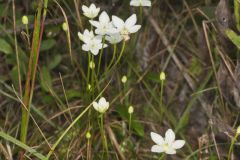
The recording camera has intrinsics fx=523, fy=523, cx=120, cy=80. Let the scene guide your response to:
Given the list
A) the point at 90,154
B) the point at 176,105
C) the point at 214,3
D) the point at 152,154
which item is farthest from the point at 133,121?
the point at 214,3

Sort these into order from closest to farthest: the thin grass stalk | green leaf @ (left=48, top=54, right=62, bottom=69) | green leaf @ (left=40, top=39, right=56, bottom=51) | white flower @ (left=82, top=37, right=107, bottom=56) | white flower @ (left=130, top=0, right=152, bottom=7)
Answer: the thin grass stalk
white flower @ (left=82, top=37, right=107, bottom=56)
white flower @ (left=130, top=0, right=152, bottom=7)
green leaf @ (left=40, top=39, right=56, bottom=51)
green leaf @ (left=48, top=54, right=62, bottom=69)

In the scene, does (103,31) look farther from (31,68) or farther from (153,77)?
(153,77)

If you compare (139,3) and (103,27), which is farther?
(139,3)

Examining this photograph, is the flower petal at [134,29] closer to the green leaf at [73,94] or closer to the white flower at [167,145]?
the white flower at [167,145]

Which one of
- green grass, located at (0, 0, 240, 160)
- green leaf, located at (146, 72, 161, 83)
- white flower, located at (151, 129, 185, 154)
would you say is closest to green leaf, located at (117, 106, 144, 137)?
green grass, located at (0, 0, 240, 160)

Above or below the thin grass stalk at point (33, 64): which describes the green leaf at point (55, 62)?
below

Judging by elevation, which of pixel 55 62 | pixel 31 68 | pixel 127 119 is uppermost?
pixel 31 68

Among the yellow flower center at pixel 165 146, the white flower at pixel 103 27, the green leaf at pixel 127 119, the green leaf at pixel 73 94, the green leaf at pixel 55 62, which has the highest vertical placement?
the white flower at pixel 103 27

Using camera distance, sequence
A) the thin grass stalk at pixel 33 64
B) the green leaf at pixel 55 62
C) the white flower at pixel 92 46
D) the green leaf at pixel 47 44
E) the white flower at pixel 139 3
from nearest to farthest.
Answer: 1. the thin grass stalk at pixel 33 64
2. the white flower at pixel 92 46
3. the white flower at pixel 139 3
4. the green leaf at pixel 47 44
5. the green leaf at pixel 55 62

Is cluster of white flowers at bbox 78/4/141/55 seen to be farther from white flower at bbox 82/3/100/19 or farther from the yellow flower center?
the yellow flower center

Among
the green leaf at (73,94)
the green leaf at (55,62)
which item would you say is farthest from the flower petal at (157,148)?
the green leaf at (55,62)

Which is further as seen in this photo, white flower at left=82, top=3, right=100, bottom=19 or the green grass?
the green grass

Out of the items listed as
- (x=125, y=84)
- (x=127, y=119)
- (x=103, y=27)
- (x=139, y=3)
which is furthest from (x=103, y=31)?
(x=125, y=84)
